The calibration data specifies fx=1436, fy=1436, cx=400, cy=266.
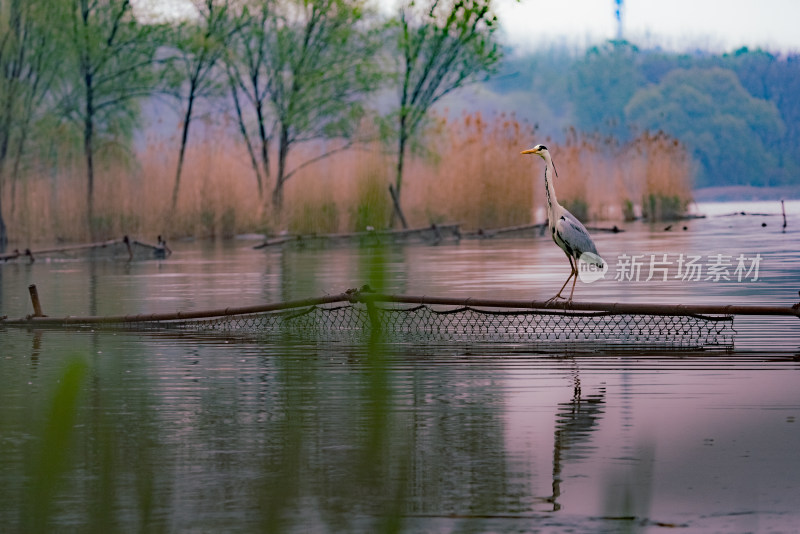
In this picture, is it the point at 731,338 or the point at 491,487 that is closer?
the point at 491,487

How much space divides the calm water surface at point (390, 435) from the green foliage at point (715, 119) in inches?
3458

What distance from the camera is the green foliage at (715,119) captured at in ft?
326

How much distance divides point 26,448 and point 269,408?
1692 mm

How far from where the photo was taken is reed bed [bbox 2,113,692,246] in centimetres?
3459

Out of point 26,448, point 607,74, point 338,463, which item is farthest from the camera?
point 607,74

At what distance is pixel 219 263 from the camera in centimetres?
2547

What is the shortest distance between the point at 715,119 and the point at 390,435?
99461 mm

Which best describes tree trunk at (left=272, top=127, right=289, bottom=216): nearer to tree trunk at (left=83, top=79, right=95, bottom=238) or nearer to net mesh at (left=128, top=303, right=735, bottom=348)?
tree trunk at (left=83, top=79, right=95, bottom=238)

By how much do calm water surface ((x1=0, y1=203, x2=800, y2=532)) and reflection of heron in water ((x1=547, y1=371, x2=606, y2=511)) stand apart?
2 centimetres

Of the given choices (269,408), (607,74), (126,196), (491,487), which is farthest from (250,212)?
(607,74)

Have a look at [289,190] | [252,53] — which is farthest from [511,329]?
[252,53]

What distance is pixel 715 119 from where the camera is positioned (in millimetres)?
103375

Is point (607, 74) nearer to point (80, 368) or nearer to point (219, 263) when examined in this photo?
point (219, 263)

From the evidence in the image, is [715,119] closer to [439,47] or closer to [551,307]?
[439,47]
